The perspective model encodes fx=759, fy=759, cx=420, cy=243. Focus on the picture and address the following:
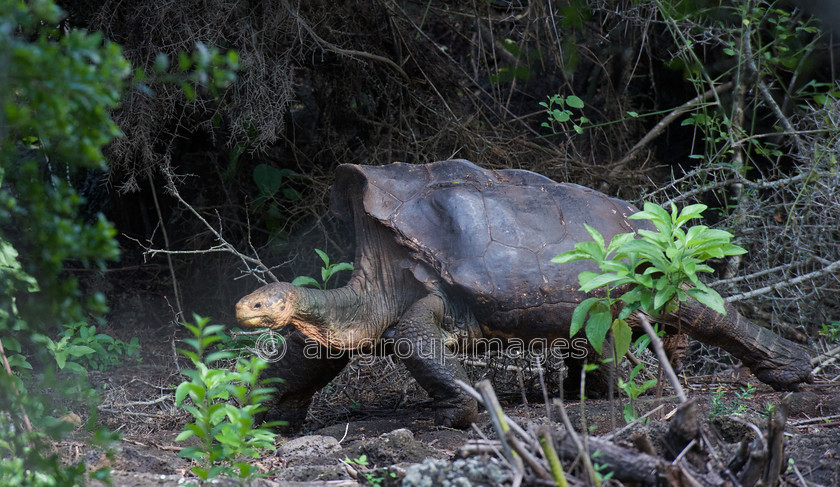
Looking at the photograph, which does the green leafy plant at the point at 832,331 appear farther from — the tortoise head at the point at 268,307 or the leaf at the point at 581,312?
the tortoise head at the point at 268,307

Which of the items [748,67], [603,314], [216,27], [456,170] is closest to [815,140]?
[748,67]

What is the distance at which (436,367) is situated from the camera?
4.10 m

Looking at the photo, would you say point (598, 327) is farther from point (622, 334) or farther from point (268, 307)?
point (268, 307)

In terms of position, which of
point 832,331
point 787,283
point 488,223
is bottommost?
point 832,331

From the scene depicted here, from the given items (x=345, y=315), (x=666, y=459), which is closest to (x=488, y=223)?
(x=345, y=315)

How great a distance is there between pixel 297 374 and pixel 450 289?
1.08 m

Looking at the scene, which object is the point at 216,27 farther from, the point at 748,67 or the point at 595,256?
the point at 748,67

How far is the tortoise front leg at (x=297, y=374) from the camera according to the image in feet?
14.7

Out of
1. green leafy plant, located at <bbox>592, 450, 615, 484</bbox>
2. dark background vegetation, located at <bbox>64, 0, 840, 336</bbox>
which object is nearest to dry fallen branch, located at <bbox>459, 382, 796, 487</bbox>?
green leafy plant, located at <bbox>592, 450, 615, 484</bbox>

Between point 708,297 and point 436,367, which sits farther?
point 436,367

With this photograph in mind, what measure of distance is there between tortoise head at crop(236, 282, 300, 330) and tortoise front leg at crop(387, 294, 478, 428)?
0.63 meters

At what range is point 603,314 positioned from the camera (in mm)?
3248

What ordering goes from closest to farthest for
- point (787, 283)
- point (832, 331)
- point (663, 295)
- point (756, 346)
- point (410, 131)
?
point (663, 295) < point (756, 346) < point (832, 331) < point (787, 283) < point (410, 131)

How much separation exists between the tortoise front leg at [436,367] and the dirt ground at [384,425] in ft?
0.30
